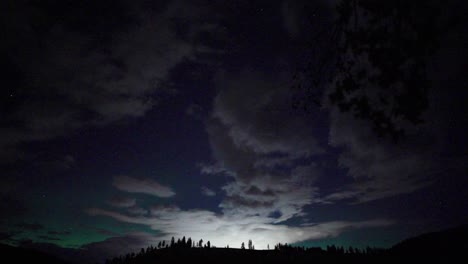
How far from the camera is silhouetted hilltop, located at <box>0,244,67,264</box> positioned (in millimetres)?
85963

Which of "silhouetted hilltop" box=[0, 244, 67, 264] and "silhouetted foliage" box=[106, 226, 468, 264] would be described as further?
"silhouetted hilltop" box=[0, 244, 67, 264]

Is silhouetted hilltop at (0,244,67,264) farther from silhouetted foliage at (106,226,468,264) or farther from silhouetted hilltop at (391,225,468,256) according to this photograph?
silhouetted hilltop at (391,225,468,256)

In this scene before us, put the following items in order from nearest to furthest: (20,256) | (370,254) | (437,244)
A: 1. (437,244)
2. (370,254)
3. (20,256)

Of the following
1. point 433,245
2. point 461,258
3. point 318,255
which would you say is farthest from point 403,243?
point 461,258

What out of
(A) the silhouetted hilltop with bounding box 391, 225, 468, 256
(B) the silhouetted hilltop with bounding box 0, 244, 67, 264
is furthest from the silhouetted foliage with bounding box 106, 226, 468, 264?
Result: (B) the silhouetted hilltop with bounding box 0, 244, 67, 264

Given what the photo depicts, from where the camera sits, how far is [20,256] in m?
90.4

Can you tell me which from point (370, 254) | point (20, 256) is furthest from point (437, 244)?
point (20, 256)

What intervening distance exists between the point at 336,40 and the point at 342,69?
133cm

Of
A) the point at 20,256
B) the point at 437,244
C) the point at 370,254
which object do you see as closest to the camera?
A: the point at 437,244

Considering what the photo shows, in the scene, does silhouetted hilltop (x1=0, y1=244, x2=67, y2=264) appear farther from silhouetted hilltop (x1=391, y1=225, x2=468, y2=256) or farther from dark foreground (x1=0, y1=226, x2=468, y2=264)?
silhouetted hilltop (x1=391, y1=225, x2=468, y2=256)

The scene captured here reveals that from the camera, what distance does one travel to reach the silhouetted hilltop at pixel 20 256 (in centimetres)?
8596

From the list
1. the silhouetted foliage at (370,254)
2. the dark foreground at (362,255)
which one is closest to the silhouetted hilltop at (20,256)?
the dark foreground at (362,255)

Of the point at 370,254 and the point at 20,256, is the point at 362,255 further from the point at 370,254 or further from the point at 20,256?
the point at 20,256

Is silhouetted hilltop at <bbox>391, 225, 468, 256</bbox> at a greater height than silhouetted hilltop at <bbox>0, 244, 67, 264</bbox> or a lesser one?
greater
